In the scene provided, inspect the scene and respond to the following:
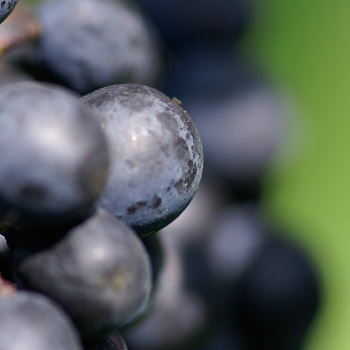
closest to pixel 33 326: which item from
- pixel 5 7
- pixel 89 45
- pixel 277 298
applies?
pixel 5 7

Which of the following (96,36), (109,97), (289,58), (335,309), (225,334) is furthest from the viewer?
(289,58)

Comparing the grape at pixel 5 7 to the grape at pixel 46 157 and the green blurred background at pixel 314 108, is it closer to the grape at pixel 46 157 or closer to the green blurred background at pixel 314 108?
the grape at pixel 46 157

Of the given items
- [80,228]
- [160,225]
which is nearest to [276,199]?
[160,225]

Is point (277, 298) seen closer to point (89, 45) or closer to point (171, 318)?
point (171, 318)

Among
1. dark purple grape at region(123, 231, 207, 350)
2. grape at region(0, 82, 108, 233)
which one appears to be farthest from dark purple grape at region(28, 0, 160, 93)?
grape at region(0, 82, 108, 233)

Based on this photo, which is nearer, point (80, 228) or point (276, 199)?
point (80, 228)

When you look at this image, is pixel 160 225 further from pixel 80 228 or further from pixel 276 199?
pixel 276 199

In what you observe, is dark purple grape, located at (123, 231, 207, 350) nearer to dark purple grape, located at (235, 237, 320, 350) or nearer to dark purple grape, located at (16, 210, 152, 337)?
dark purple grape, located at (235, 237, 320, 350)

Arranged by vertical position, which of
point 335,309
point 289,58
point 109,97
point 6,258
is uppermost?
point 109,97
